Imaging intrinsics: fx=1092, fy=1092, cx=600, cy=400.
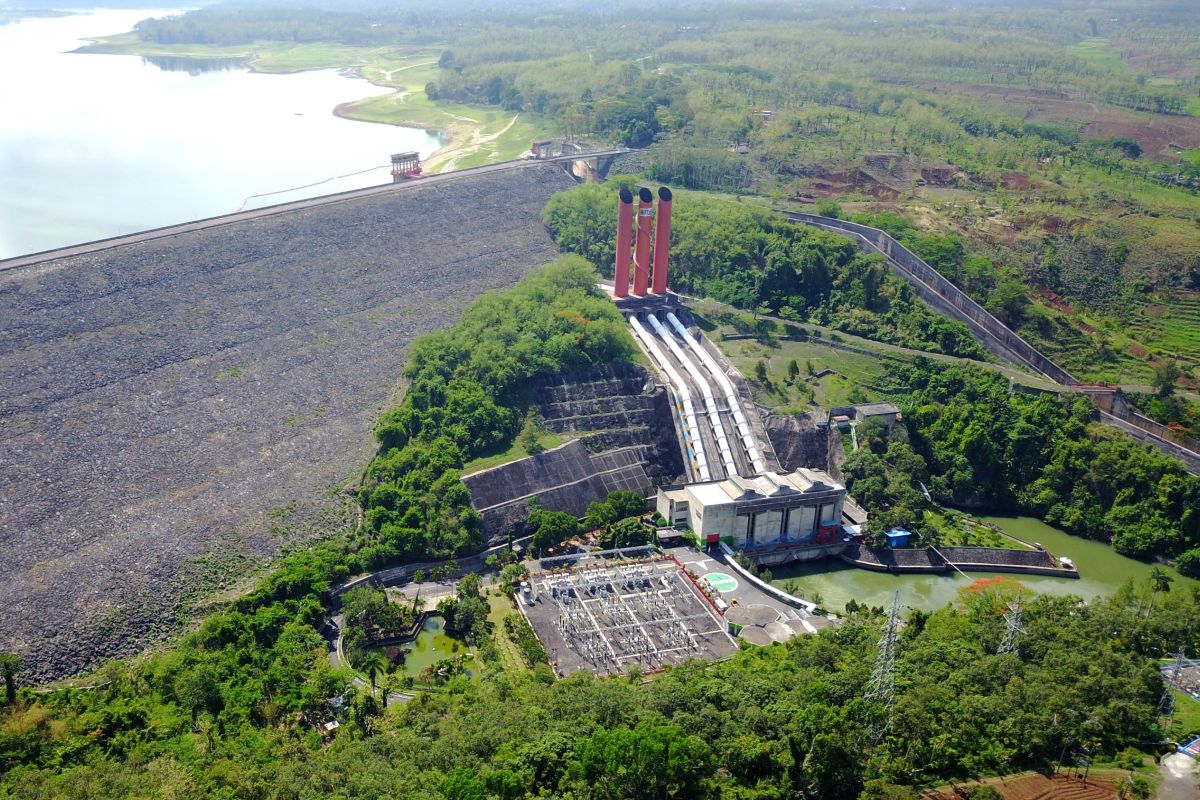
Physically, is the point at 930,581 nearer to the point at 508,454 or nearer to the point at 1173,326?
the point at 508,454

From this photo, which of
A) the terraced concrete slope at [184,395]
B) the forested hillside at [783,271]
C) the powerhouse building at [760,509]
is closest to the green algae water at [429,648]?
the terraced concrete slope at [184,395]

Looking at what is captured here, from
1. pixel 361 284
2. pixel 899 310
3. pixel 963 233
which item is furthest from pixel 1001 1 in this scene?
pixel 361 284

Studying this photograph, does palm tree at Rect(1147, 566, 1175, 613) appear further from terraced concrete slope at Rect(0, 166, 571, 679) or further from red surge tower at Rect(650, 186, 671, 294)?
terraced concrete slope at Rect(0, 166, 571, 679)

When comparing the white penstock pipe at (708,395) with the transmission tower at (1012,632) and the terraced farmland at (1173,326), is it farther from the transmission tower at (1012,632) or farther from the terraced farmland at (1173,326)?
the terraced farmland at (1173,326)

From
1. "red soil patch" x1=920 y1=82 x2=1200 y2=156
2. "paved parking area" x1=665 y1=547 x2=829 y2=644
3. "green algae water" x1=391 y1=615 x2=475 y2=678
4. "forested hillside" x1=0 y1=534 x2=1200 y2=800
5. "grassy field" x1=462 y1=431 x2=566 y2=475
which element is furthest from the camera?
"red soil patch" x1=920 y1=82 x2=1200 y2=156

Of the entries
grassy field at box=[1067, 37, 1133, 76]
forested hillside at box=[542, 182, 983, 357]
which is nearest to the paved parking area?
forested hillside at box=[542, 182, 983, 357]
